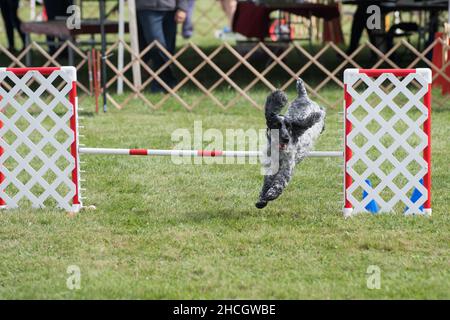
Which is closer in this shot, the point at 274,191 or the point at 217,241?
the point at 217,241

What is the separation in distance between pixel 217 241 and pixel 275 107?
839 mm

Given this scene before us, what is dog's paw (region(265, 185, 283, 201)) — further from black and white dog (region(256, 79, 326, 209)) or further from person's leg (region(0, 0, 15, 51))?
person's leg (region(0, 0, 15, 51))

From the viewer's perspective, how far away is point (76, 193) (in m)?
5.86

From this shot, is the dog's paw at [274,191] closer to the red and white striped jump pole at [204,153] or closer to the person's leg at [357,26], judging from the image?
the red and white striped jump pole at [204,153]

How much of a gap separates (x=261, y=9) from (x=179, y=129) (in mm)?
3793

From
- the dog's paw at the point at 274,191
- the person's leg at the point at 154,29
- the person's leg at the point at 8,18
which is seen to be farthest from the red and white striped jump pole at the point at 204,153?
the person's leg at the point at 8,18

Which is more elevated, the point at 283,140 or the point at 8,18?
the point at 283,140

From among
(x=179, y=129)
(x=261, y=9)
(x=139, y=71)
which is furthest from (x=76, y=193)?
(x=261, y=9)

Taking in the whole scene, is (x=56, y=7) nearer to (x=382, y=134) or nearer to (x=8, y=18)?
(x=8, y=18)

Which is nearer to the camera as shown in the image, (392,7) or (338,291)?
(338,291)

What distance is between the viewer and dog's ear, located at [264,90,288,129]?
532 centimetres

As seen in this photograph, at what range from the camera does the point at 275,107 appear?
5355mm

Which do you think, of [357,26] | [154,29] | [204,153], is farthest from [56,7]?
[204,153]
